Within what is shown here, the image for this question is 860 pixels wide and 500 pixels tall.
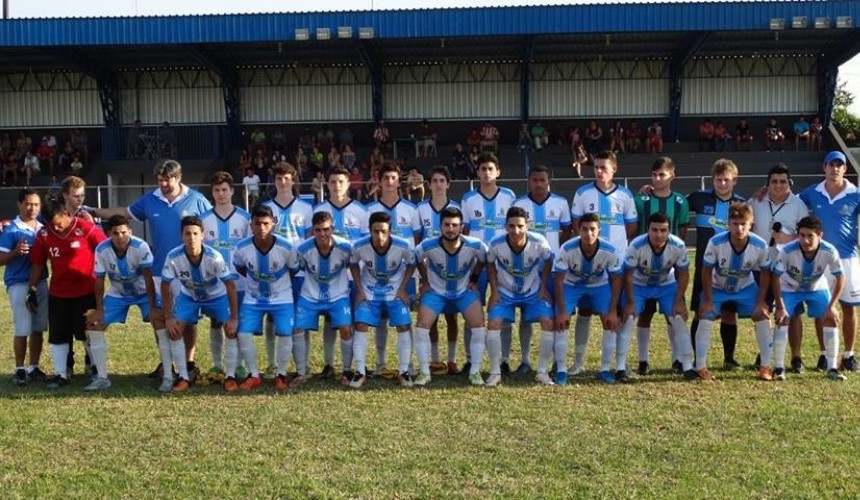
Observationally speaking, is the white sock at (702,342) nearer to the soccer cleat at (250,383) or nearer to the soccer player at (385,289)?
the soccer player at (385,289)

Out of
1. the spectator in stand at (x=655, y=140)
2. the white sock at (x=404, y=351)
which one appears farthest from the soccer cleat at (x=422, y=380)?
the spectator in stand at (x=655, y=140)

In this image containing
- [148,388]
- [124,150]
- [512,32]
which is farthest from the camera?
[124,150]

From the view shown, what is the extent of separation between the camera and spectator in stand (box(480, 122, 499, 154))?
26.5 m

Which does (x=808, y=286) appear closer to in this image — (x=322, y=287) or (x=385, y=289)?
(x=385, y=289)

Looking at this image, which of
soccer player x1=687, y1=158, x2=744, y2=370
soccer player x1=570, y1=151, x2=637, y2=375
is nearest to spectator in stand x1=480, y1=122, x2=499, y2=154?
soccer player x1=570, y1=151, x2=637, y2=375

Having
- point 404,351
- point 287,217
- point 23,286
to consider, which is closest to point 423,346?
point 404,351

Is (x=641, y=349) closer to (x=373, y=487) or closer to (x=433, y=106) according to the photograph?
(x=373, y=487)

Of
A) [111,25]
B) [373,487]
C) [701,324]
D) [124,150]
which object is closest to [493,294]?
[701,324]

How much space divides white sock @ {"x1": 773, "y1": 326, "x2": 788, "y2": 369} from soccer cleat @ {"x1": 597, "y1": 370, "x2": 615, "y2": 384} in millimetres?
1382

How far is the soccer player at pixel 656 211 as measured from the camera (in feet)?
24.6

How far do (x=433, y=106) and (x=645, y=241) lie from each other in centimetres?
2198

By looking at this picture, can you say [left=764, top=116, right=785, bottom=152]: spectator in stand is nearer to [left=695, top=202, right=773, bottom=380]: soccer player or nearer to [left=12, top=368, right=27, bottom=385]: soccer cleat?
[left=695, top=202, right=773, bottom=380]: soccer player

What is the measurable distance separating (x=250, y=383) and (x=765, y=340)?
4412 millimetres

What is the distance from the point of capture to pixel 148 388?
714 cm
